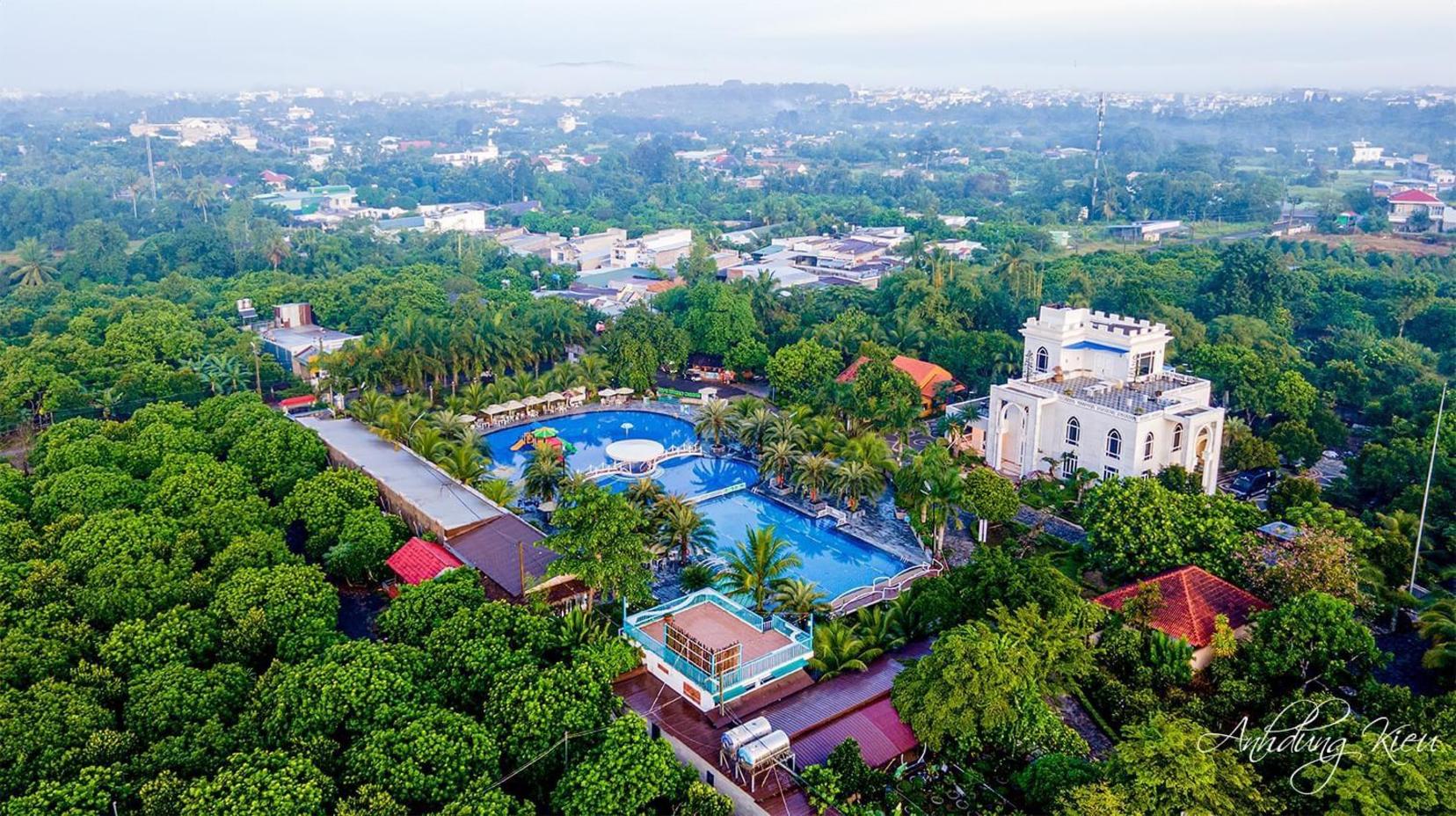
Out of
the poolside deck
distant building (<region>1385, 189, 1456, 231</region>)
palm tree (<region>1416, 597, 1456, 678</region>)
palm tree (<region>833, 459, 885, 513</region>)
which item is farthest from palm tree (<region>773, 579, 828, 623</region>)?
distant building (<region>1385, 189, 1456, 231</region>)

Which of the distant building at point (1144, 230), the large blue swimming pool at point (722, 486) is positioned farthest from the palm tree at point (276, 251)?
the distant building at point (1144, 230)

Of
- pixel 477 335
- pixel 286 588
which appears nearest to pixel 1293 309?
pixel 477 335

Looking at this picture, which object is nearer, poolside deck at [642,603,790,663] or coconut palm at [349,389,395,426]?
poolside deck at [642,603,790,663]

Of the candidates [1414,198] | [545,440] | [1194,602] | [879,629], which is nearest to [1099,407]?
[1194,602]

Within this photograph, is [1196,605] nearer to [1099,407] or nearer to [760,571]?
[760,571]

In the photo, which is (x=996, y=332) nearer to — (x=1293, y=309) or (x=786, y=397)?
(x=786, y=397)

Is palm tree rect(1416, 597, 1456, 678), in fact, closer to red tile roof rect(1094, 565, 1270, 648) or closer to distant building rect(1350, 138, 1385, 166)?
red tile roof rect(1094, 565, 1270, 648)

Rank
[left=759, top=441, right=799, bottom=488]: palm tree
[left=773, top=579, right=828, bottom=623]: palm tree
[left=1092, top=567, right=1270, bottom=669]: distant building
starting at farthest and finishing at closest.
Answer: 1. [left=759, top=441, right=799, bottom=488]: palm tree
2. [left=773, top=579, right=828, bottom=623]: palm tree
3. [left=1092, top=567, right=1270, bottom=669]: distant building
